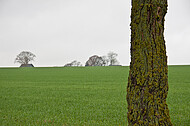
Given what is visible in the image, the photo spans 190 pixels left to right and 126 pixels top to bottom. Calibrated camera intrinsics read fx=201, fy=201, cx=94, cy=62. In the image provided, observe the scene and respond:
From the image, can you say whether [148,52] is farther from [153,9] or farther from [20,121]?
[20,121]

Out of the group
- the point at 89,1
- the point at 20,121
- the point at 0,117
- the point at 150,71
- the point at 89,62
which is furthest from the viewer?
the point at 89,62

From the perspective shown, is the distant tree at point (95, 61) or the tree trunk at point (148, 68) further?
the distant tree at point (95, 61)

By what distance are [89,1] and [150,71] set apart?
457 inches

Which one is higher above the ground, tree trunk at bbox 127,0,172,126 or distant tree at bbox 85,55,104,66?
distant tree at bbox 85,55,104,66

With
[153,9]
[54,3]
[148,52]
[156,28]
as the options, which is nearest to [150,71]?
[148,52]

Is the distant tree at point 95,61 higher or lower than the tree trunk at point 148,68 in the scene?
higher

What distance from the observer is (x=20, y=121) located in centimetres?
633

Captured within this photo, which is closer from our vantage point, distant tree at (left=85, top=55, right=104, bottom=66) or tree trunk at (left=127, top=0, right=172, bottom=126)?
tree trunk at (left=127, top=0, right=172, bottom=126)

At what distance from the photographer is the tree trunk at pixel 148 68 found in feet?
11.0

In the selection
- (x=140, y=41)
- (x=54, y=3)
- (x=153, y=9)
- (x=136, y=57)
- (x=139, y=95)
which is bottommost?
(x=139, y=95)

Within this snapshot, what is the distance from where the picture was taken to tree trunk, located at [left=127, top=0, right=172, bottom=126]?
3.35 metres

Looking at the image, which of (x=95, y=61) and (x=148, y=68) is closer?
(x=148, y=68)

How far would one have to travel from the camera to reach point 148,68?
11.0ft

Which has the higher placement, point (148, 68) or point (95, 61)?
point (95, 61)
